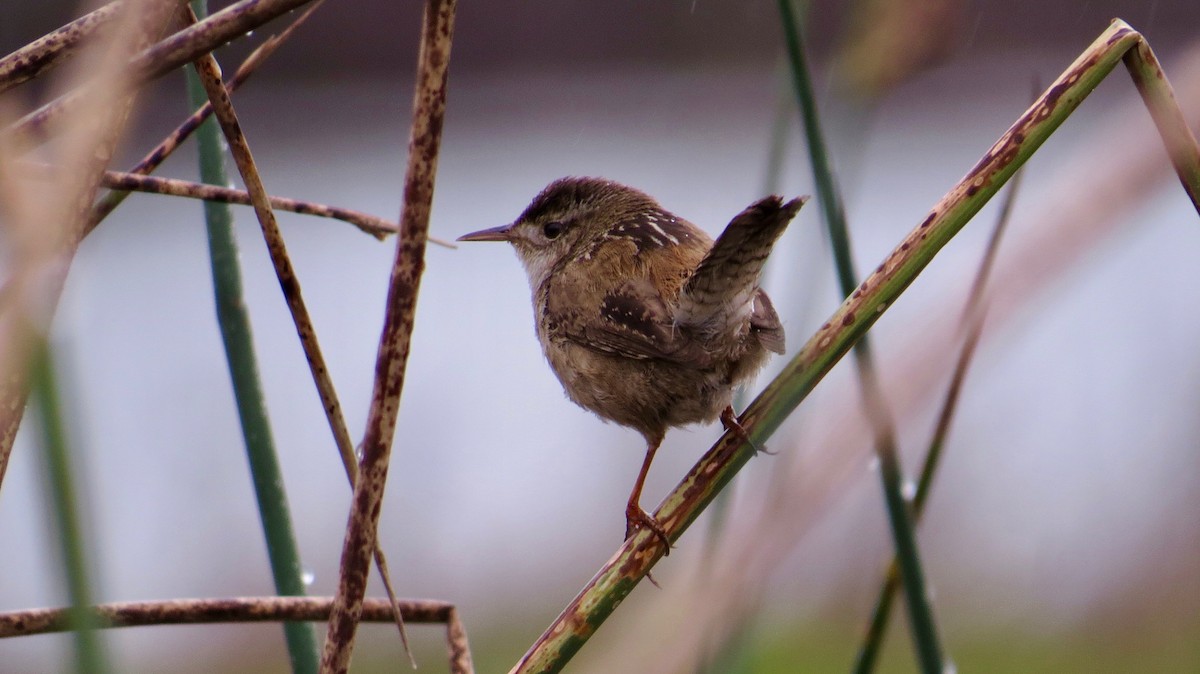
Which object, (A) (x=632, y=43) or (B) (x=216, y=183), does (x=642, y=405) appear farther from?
(A) (x=632, y=43)

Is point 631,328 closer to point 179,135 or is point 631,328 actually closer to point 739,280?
point 739,280

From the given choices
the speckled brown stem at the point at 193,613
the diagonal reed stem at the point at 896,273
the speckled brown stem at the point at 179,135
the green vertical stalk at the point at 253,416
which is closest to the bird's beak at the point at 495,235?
the speckled brown stem at the point at 179,135

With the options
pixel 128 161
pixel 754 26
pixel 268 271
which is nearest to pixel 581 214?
pixel 754 26

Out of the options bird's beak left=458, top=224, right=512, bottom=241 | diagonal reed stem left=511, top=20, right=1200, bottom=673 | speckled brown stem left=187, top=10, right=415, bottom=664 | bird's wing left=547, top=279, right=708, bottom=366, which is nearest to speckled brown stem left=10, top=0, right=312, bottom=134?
speckled brown stem left=187, top=10, right=415, bottom=664

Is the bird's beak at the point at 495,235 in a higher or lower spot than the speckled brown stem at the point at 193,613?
higher

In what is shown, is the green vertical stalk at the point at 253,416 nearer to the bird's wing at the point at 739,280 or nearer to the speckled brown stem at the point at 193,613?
the speckled brown stem at the point at 193,613

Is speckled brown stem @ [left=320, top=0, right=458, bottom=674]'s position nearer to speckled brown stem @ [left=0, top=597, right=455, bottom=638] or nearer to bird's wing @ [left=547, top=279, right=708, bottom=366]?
speckled brown stem @ [left=0, top=597, right=455, bottom=638]
